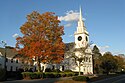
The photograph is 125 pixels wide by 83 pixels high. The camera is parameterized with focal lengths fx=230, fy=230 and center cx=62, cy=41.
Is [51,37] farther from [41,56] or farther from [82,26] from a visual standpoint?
[82,26]

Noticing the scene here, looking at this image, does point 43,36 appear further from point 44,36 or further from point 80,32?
point 80,32

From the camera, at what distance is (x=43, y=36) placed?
49.4 meters

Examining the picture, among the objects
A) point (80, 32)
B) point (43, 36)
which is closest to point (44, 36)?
point (43, 36)

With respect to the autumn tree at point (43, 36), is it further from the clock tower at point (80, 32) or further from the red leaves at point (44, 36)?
the clock tower at point (80, 32)

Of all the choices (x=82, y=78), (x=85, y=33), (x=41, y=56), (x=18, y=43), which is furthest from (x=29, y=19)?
(x=85, y=33)

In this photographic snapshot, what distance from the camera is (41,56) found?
48.4m

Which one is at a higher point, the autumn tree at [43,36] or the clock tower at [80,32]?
the clock tower at [80,32]

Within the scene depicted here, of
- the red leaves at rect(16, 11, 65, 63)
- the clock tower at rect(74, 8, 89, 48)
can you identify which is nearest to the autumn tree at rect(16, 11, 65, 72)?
the red leaves at rect(16, 11, 65, 63)

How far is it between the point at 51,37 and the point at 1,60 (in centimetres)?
2406

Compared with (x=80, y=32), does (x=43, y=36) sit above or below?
below

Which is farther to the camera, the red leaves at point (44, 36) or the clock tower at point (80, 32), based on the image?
the clock tower at point (80, 32)

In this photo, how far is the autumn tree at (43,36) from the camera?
159 ft

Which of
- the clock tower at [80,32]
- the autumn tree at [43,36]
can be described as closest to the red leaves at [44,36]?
the autumn tree at [43,36]

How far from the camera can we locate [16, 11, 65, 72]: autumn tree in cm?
4838
